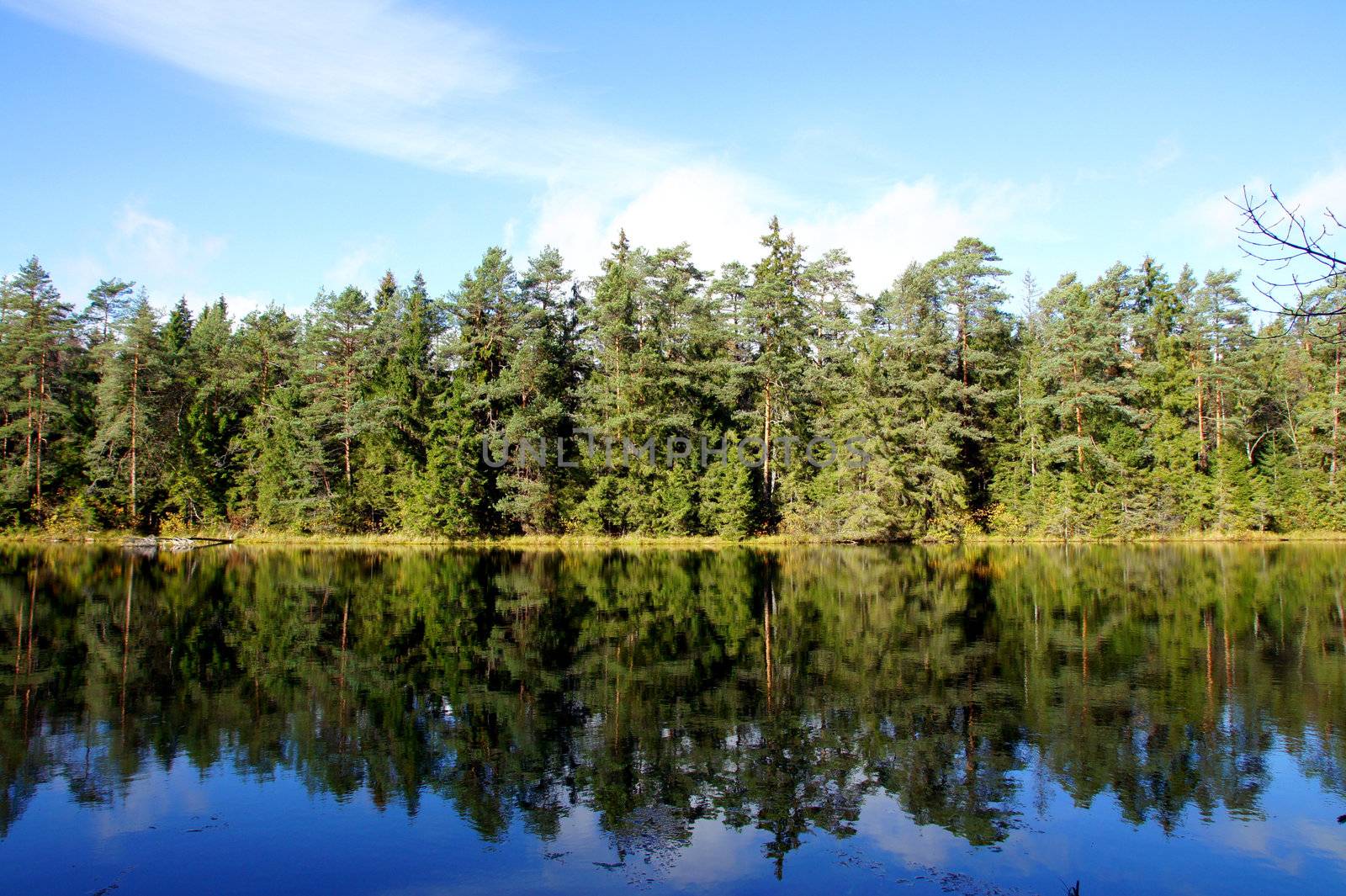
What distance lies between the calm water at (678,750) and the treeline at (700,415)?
23170 millimetres

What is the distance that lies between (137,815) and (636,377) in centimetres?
3417

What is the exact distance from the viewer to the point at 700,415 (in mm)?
44625

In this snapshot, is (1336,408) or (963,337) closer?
(1336,408)

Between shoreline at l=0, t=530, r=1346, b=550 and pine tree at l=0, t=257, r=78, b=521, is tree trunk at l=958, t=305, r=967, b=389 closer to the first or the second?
shoreline at l=0, t=530, r=1346, b=550

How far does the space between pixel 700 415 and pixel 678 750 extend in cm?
3593

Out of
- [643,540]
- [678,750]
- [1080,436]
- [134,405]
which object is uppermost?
[134,405]

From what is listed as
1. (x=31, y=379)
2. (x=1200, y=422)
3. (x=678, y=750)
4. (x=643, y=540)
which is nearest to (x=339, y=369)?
(x=31, y=379)

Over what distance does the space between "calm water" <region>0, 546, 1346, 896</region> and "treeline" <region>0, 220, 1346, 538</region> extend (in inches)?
912

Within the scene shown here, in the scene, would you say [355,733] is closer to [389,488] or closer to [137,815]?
[137,815]

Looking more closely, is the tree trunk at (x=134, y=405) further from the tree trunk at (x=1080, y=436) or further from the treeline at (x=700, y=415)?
the tree trunk at (x=1080, y=436)

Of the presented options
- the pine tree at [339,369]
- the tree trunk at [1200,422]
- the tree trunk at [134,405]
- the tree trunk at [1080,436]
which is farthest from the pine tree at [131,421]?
the tree trunk at [1200,422]

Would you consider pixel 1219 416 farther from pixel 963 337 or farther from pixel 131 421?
pixel 131 421

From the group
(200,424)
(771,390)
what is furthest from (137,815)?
(200,424)

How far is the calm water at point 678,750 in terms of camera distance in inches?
260
